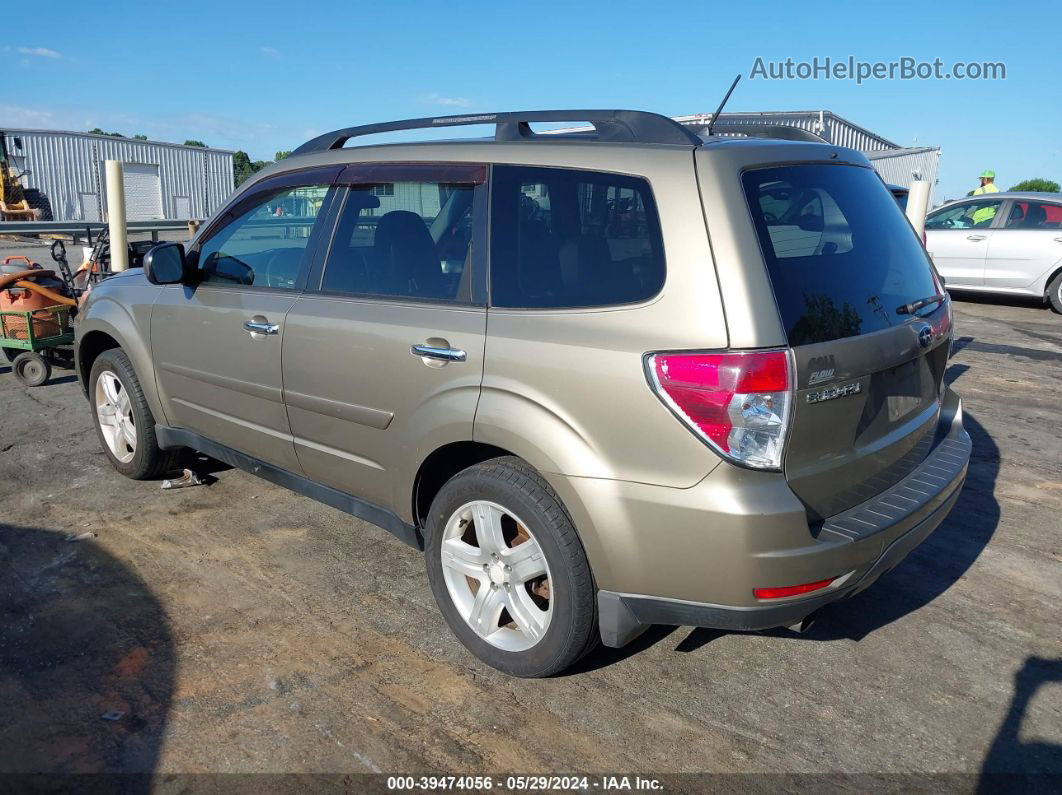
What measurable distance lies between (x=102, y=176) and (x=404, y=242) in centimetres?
4339

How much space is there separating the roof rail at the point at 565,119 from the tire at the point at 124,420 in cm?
184

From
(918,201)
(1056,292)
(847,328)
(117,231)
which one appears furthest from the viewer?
(1056,292)

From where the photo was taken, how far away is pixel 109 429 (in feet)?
16.9

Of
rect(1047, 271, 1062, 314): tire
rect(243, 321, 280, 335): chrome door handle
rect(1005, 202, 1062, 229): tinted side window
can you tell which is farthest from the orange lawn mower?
rect(1047, 271, 1062, 314): tire

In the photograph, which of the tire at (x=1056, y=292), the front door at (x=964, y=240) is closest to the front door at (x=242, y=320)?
the front door at (x=964, y=240)

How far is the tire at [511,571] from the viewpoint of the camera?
111 inches

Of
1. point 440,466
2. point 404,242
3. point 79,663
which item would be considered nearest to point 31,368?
point 79,663

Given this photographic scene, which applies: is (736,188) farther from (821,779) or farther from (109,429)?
(109,429)

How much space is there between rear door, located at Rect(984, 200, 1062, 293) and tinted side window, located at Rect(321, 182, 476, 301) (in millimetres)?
11844

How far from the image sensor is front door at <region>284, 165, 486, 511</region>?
3.13 metres

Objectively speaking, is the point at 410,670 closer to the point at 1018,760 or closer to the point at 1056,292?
the point at 1018,760

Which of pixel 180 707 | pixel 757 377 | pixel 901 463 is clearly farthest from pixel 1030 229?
pixel 180 707

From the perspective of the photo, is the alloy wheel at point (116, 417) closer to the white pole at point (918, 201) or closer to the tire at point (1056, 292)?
the white pole at point (918, 201)

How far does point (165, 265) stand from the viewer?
4.25 m
